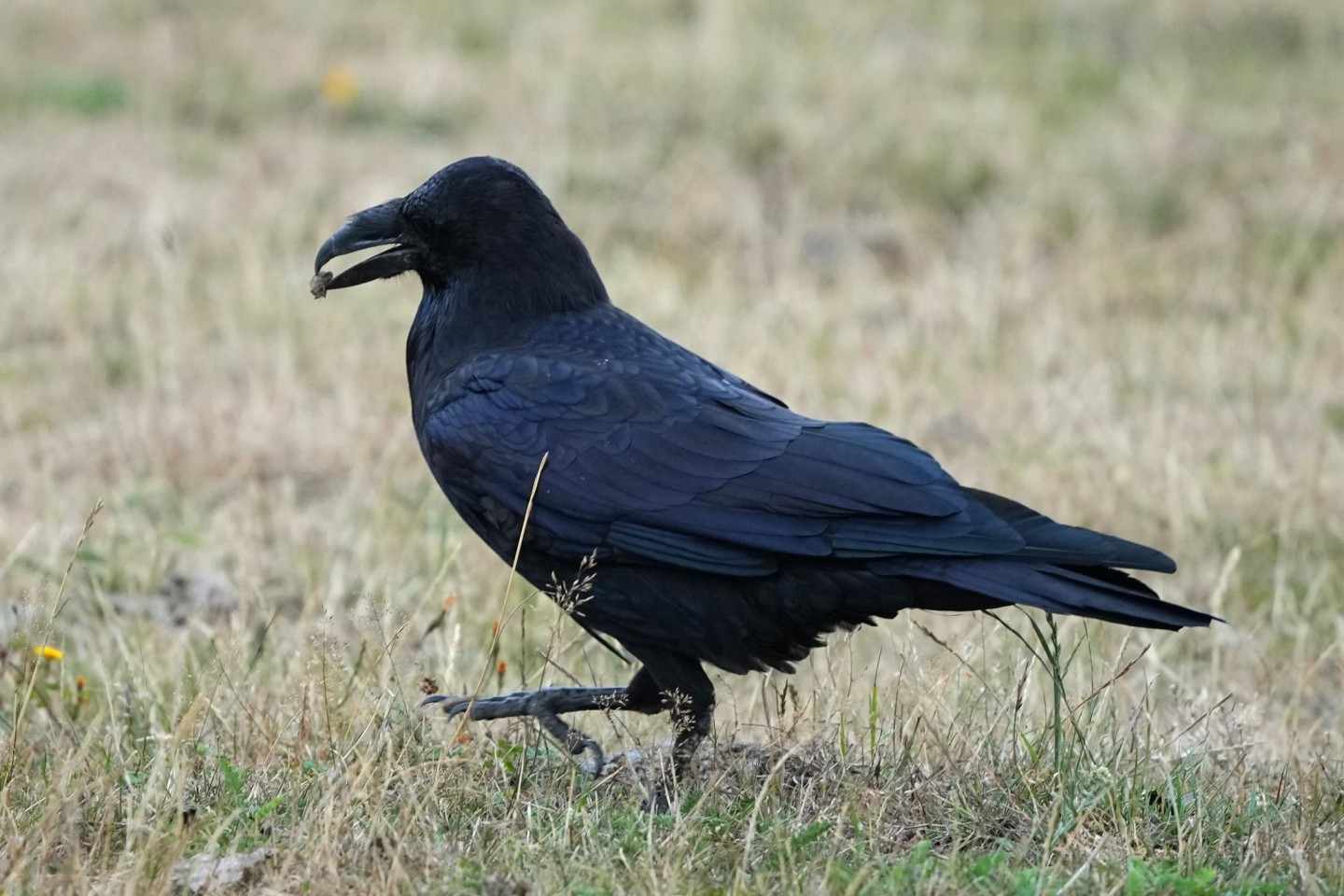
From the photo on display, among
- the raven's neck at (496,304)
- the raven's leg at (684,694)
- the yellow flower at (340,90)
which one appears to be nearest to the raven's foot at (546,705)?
the raven's leg at (684,694)

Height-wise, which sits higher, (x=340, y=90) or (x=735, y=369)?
(x=340, y=90)

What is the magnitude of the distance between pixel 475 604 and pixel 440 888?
2.01 m

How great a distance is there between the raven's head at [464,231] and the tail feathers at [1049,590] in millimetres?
1220

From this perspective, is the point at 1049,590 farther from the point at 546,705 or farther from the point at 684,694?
the point at 546,705

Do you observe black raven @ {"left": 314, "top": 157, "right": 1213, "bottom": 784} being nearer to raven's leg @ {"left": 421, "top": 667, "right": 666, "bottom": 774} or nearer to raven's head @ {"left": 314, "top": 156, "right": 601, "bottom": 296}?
raven's leg @ {"left": 421, "top": 667, "right": 666, "bottom": 774}

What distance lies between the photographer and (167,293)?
7.42 meters

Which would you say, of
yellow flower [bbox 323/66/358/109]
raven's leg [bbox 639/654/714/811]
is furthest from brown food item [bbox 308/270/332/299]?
yellow flower [bbox 323/66/358/109]

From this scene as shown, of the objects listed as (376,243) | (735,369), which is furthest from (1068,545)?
(735,369)

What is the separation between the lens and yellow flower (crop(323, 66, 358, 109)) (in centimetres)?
977

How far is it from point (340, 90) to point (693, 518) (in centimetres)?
699

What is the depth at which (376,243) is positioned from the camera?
405cm

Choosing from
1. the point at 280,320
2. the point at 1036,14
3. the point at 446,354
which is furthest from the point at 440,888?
the point at 1036,14

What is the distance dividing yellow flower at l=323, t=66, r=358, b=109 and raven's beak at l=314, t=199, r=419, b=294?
237 inches

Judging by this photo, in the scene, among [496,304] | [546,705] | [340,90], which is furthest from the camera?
[340,90]
